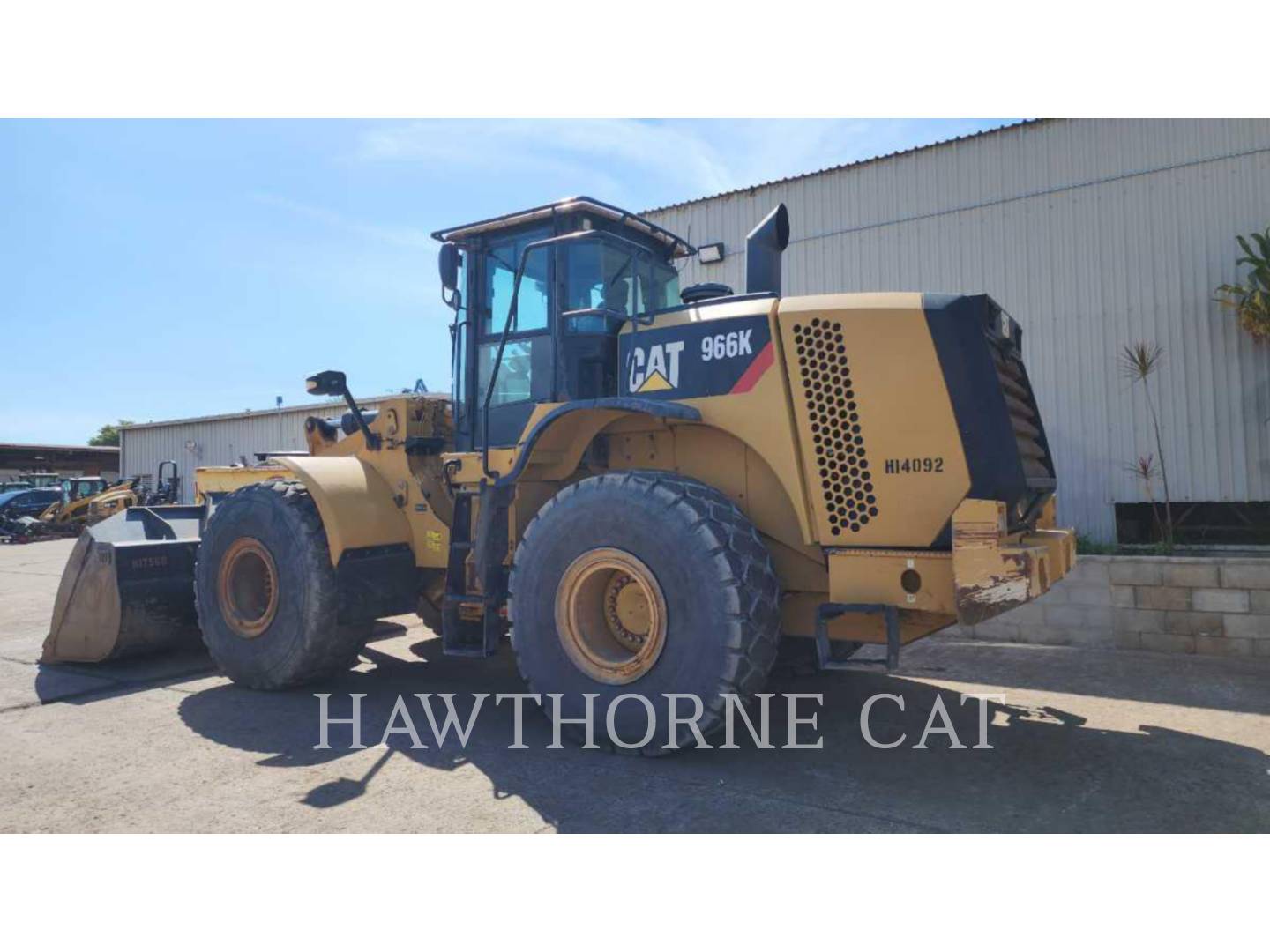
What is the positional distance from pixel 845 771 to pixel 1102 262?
22.9ft

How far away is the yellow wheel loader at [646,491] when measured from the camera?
3830 mm

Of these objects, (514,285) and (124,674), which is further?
(124,674)

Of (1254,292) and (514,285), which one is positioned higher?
(1254,292)

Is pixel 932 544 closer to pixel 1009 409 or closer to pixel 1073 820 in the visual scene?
pixel 1009 409

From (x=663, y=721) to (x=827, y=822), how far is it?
2.99ft

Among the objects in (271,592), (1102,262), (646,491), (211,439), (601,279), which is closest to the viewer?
(646,491)

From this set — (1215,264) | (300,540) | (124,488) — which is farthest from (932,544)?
(124,488)

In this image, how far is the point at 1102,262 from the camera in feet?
27.9

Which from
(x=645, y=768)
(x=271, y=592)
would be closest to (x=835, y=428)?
(x=645, y=768)

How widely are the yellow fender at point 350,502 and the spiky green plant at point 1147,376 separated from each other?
7.12m

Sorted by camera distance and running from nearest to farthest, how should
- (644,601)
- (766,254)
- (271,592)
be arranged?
(644,601) → (766,254) → (271,592)

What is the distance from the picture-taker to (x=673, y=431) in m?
4.70

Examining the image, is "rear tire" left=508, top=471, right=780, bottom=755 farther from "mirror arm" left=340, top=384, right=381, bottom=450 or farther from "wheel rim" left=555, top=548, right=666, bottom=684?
"mirror arm" left=340, top=384, right=381, bottom=450

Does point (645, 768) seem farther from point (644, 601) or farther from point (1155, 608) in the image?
point (1155, 608)
